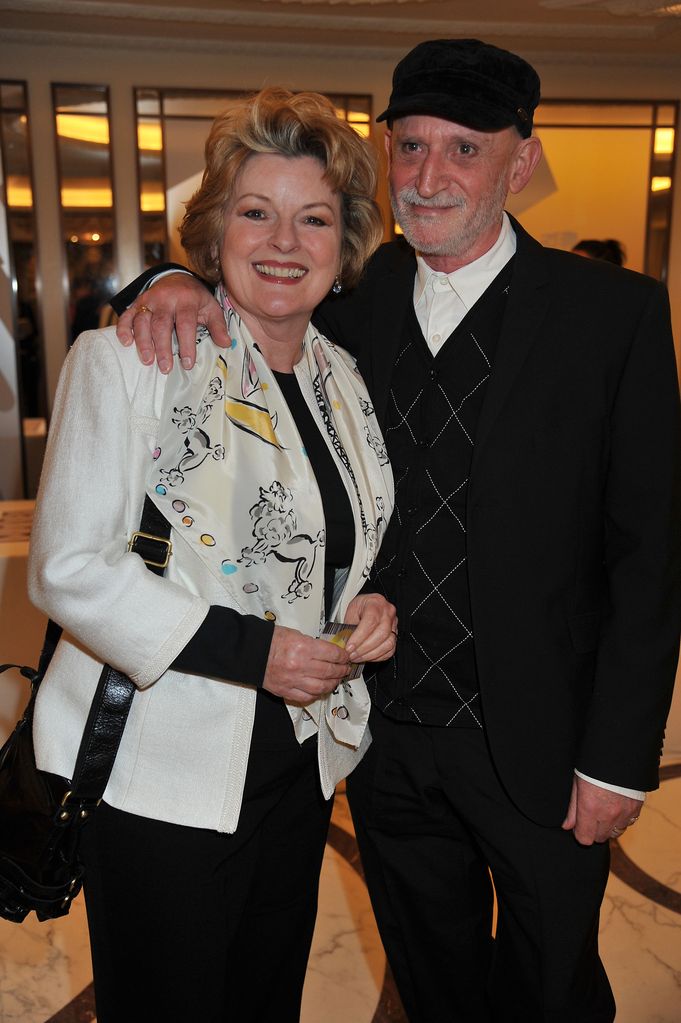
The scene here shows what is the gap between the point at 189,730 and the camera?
1498 mm

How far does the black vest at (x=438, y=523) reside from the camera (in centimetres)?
170

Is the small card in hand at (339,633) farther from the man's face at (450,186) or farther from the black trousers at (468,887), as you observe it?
the man's face at (450,186)

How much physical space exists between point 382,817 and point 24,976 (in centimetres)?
123

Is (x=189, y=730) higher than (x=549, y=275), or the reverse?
(x=549, y=275)

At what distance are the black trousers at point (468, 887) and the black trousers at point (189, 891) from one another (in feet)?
0.81

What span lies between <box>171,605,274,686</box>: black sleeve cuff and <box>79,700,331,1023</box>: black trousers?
0.17 m

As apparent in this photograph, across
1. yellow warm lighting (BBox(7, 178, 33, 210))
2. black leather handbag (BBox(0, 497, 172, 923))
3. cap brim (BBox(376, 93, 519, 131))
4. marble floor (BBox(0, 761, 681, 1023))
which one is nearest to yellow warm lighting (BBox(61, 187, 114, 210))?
yellow warm lighting (BBox(7, 178, 33, 210))

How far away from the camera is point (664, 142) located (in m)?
8.61

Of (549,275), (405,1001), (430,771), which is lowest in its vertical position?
(405,1001)

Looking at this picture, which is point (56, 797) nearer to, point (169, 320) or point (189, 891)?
point (189, 891)

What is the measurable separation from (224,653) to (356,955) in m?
1.50

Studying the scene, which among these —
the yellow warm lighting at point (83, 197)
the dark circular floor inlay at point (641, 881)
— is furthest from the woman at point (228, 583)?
the yellow warm lighting at point (83, 197)

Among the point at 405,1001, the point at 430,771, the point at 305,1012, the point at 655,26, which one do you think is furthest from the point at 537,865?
the point at 655,26

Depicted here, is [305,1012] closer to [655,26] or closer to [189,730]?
[189,730]
